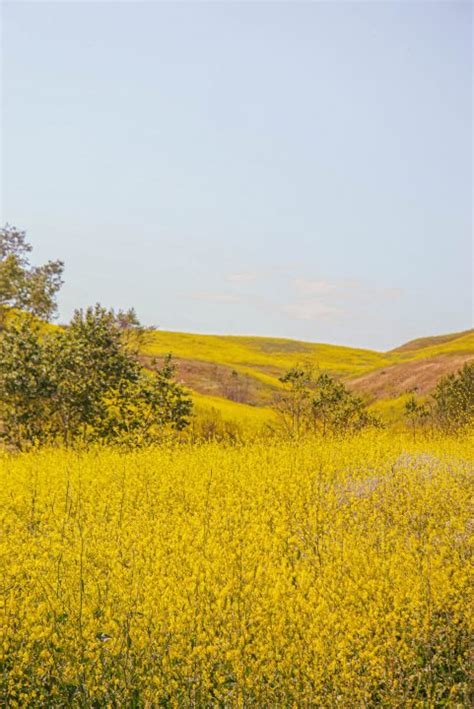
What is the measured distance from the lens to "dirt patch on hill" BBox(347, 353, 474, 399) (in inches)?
1763

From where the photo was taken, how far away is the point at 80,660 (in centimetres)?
556

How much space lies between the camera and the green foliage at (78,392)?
70.1 ft

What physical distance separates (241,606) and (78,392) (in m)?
16.9

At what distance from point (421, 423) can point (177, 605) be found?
24.5 m

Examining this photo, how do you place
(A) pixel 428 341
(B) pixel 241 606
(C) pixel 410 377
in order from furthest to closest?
(A) pixel 428 341 < (C) pixel 410 377 < (B) pixel 241 606

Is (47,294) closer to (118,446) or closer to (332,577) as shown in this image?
(118,446)

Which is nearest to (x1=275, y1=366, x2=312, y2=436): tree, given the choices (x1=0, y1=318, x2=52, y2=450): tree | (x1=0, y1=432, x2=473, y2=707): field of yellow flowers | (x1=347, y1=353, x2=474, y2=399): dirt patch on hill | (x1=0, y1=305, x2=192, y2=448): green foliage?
(x1=0, y1=305, x2=192, y2=448): green foliage

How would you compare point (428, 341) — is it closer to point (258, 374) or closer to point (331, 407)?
point (258, 374)

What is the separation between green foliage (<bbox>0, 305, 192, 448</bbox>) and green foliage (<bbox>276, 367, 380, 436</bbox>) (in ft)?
14.5

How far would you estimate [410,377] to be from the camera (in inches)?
1898

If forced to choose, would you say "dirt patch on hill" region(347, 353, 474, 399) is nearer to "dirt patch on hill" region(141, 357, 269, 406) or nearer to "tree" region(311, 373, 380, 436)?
"dirt patch on hill" region(141, 357, 269, 406)

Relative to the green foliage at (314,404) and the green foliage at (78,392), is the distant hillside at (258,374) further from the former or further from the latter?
the green foliage at (78,392)

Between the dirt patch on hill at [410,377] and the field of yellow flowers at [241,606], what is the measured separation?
3486 centimetres

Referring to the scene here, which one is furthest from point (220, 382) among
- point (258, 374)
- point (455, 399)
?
point (455, 399)
